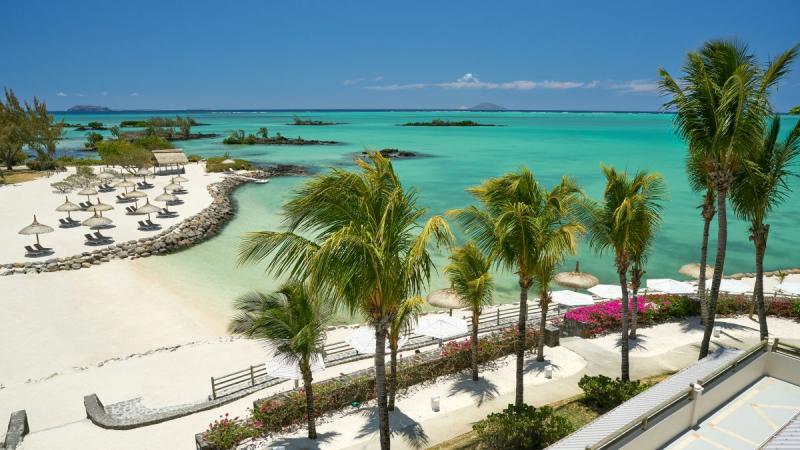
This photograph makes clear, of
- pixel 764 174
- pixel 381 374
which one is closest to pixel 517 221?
pixel 381 374

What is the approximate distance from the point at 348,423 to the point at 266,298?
14.0 feet

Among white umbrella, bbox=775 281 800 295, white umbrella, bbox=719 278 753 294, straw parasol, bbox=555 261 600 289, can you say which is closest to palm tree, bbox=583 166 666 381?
straw parasol, bbox=555 261 600 289

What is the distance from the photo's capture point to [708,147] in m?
11.2

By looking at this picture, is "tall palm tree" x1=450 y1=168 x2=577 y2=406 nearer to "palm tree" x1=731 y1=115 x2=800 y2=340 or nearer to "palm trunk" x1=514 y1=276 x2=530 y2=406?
"palm trunk" x1=514 y1=276 x2=530 y2=406

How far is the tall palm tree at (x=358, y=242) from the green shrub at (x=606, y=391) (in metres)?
7.17

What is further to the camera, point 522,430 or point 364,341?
point 364,341

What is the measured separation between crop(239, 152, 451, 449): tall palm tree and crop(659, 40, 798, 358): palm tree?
773cm

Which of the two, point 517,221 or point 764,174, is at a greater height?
point 764,174

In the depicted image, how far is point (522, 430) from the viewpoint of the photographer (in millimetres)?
10297

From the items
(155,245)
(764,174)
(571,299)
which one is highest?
(764,174)

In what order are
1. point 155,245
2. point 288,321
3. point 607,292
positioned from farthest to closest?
point 155,245 → point 607,292 → point 288,321

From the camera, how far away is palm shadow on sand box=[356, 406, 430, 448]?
11.4 metres

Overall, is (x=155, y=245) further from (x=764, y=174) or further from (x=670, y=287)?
(x=764, y=174)

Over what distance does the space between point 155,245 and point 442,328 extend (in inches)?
881
